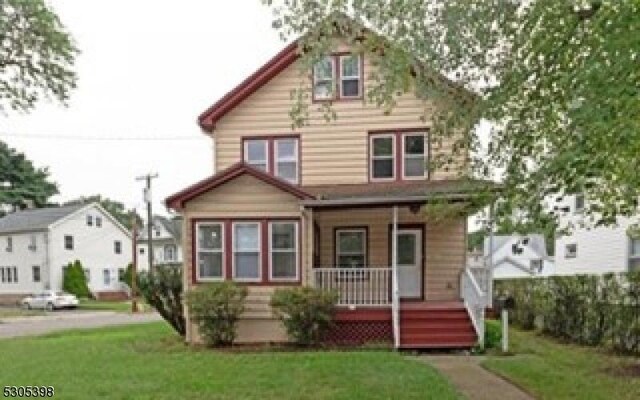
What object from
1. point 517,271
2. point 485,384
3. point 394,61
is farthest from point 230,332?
point 517,271

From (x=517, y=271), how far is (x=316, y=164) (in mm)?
39450

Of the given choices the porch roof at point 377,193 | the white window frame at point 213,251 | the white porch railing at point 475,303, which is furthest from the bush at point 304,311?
the white porch railing at point 475,303

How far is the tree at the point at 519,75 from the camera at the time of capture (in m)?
5.35

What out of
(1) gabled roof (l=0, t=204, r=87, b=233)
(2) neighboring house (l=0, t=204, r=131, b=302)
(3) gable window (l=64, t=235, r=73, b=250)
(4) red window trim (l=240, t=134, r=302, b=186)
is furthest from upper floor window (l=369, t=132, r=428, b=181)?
(3) gable window (l=64, t=235, r=73, b=250)

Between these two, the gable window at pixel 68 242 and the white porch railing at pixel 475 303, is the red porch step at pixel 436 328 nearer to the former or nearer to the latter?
the white porch railing at pixel 475 303

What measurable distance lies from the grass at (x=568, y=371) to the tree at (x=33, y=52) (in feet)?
42.2

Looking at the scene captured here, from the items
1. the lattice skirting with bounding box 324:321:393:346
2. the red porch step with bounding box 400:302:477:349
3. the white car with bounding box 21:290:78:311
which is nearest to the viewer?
the red porch step with bounding box 400:302:477:349

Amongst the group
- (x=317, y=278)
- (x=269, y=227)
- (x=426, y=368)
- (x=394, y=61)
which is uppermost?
(x=394, y=61)

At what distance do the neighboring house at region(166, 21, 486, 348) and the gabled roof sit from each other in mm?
33240

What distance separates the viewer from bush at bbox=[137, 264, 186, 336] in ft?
53.1

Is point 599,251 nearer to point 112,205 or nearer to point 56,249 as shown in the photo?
point 56,249

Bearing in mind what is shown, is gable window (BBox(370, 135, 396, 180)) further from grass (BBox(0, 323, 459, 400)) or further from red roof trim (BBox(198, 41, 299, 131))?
grass (BBox(0, 323, 459, 400))

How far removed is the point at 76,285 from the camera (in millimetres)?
45938

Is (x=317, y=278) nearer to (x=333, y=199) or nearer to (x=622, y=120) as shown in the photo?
(x=333, y=199)
